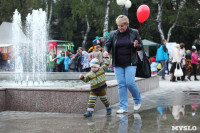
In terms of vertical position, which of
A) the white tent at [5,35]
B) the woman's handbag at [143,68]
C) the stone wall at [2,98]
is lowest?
the stone wall at [2,98]

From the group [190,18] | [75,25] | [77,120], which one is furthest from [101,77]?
[75,25]

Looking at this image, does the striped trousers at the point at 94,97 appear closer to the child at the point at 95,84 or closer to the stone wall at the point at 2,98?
the child at the point at 95,84

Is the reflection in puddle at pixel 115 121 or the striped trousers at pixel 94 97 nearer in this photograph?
the reflection in puddle at pixel 115 121

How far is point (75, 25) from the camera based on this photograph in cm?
4728

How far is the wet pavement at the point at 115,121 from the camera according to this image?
17.9ft

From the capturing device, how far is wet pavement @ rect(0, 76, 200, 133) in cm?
544

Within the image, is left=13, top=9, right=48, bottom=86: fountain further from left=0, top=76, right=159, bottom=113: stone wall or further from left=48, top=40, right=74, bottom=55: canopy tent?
left=0, top=76, right=159, bottom=113: stone wall

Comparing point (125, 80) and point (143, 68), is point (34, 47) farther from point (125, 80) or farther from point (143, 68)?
point (125, 80)

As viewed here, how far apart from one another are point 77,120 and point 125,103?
1.09 metres

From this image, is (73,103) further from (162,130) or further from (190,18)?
(190,18)

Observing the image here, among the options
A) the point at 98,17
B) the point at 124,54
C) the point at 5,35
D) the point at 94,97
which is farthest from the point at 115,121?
the point at 98,17

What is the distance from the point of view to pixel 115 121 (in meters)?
6.13

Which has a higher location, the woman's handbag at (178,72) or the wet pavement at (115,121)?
the woman's handbag at (178,72)

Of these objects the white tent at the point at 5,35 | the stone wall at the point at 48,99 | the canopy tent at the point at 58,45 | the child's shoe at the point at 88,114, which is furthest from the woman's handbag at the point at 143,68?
the canopy tent at the point at 58,45
